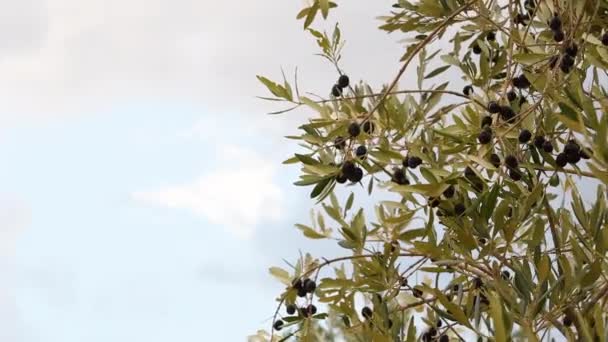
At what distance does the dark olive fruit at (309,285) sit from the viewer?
468 centimetres

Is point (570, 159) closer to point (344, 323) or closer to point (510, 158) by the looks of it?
point (510, 158)

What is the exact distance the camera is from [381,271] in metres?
4.44

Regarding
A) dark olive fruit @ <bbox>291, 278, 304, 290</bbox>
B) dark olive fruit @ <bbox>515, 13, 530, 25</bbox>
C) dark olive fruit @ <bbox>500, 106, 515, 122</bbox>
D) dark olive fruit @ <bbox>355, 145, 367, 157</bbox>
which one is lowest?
dark olive fruit @ <bbox>291, 278, 304, 290</bbox>

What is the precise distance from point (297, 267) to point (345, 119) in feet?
2.48

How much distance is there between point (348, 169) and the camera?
4.20m

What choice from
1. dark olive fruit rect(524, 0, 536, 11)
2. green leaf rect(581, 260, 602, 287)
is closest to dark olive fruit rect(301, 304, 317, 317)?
green leaf rect(581, 260, 602, 287)

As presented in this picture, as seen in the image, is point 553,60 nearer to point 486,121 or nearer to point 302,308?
point 486,121

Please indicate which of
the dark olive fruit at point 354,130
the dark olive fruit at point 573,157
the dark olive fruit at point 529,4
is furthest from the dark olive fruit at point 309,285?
the dark olive fruit at point 529,4

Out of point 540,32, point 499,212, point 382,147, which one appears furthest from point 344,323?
point 540,32

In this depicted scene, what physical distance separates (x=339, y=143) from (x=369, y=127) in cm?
25

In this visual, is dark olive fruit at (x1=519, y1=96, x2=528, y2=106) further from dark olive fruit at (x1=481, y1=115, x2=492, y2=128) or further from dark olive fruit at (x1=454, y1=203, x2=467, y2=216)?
dark olive fruit at (x1=454, y1=203, x2=467, y2=216)

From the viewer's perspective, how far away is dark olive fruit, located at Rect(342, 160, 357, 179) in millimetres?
4199

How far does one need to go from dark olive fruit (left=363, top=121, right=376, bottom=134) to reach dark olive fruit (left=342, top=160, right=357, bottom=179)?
1.05 ft

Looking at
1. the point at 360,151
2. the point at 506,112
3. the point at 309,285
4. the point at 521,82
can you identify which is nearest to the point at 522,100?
the point at 521,82
